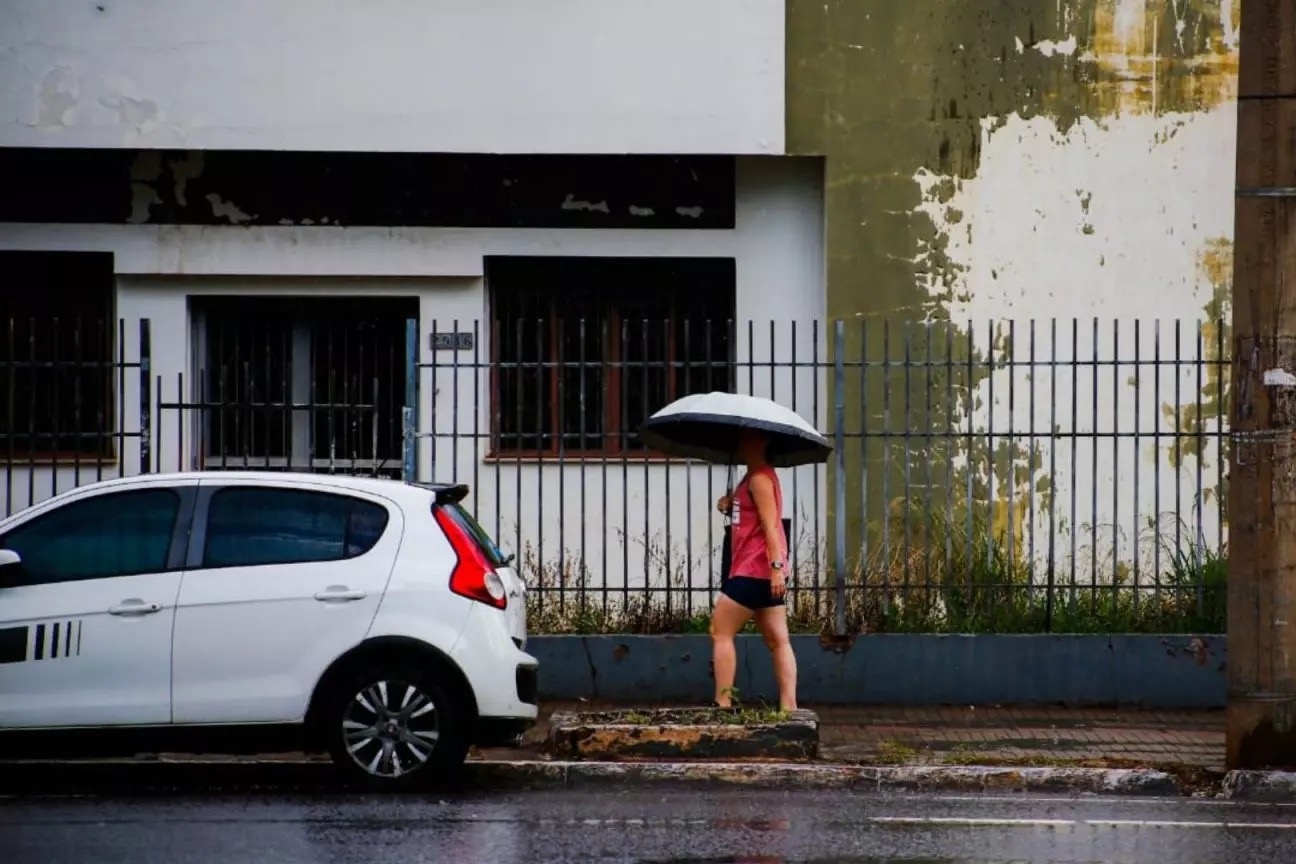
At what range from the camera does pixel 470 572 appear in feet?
31.1

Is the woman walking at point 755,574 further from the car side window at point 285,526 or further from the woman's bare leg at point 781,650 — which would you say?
the car side window at point 285,526

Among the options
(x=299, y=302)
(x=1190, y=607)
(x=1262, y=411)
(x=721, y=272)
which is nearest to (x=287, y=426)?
(x=299, y=302)

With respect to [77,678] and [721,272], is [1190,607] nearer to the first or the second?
[721,272]

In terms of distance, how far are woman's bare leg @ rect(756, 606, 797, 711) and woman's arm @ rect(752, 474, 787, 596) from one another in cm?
21

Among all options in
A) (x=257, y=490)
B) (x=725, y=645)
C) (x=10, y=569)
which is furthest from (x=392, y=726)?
(x=725, y=645)

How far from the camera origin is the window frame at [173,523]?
9.43 m

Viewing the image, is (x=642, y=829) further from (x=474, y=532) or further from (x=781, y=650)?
(x=781, y=650)

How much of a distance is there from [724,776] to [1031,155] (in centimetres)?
662

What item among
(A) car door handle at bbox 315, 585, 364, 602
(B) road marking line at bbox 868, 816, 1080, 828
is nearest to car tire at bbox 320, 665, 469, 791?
(A) car door handle at bbox 315, 585, 364, 602

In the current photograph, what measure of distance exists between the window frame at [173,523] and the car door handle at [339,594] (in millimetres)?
689

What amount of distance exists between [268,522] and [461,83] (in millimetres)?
5904

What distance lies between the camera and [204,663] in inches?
366

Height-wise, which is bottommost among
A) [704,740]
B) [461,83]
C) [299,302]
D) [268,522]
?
[704,740]

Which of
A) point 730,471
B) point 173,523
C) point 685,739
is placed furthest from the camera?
point 730,471
